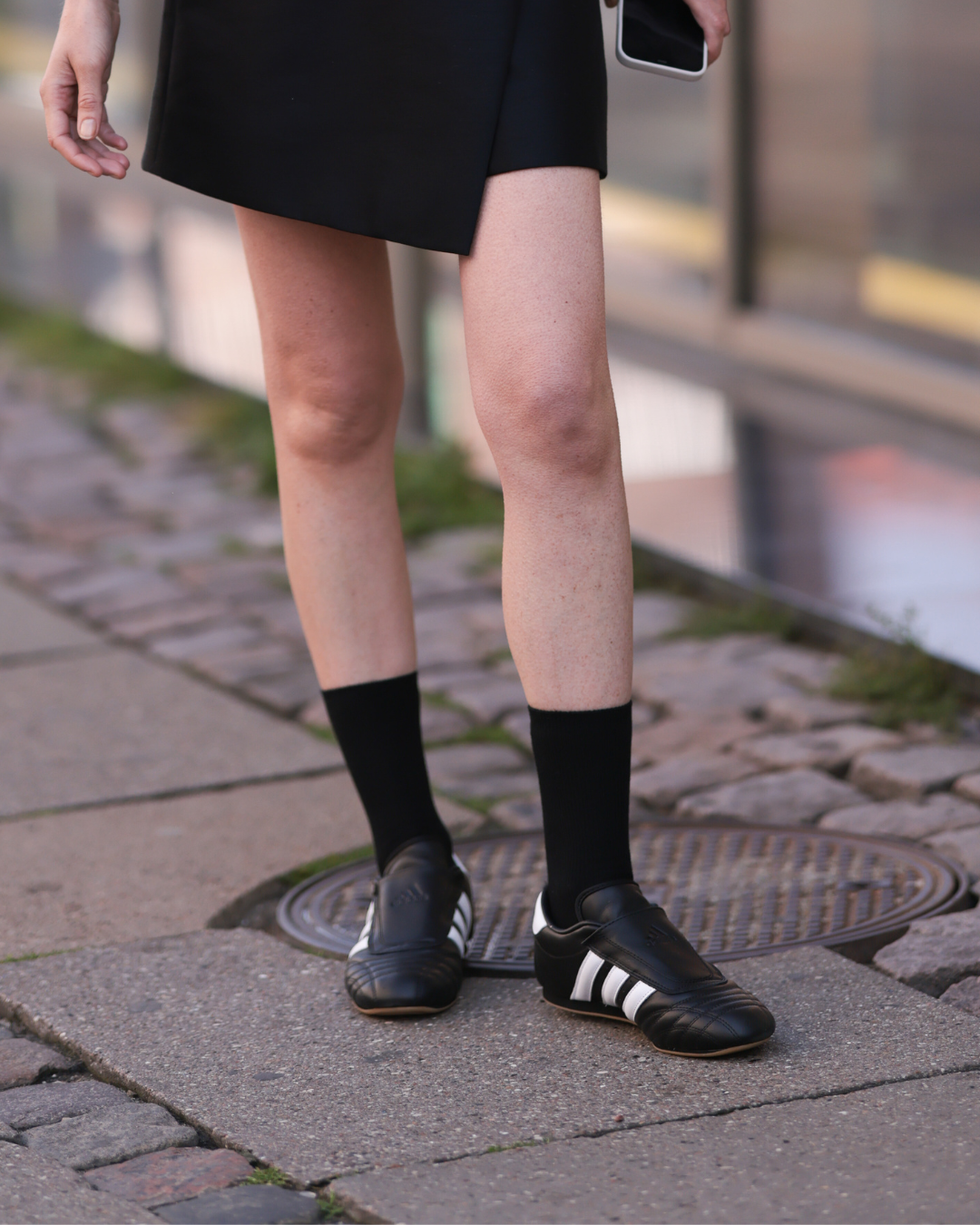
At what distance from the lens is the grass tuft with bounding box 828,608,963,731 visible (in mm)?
3428

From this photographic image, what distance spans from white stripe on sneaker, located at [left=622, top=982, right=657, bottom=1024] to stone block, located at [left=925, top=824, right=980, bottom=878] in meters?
0.73

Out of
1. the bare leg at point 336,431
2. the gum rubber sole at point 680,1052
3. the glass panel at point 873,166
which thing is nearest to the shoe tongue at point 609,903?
the gum rubber sole at point 680,1052

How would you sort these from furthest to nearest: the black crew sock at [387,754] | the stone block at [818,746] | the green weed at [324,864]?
1. the stone block at [818,746]
2. the green weed at [324,864]
3. the black crew sock at [387,754]

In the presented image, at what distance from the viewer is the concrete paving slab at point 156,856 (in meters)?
2.74

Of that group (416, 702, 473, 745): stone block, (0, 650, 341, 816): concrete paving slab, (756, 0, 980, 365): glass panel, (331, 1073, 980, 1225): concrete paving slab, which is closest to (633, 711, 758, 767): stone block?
(416, 702, 473, 745): stone block

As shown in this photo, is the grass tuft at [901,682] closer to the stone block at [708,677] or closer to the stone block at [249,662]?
the stone block at [708,677]

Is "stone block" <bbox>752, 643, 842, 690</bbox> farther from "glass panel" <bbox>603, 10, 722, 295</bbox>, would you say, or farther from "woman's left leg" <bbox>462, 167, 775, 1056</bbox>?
"glass panel" <bbox>603, 10, 722, 295</bbox>

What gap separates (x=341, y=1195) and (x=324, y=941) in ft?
2.42

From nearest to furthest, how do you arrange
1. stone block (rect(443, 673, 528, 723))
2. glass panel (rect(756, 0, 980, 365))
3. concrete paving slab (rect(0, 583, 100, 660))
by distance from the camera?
stone block (rect(443, 673, 528, 723)), concrete paving slab (rect(0, 583, 100, 660)), glass panel (rect(756, 0, 980, 365))

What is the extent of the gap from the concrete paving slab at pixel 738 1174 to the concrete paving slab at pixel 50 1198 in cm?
22

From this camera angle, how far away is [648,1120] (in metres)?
2.06

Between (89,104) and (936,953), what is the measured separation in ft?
4.90

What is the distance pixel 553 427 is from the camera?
2.18 meters

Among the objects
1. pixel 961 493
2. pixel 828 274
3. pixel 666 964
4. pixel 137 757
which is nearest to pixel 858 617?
pixel 961 493
